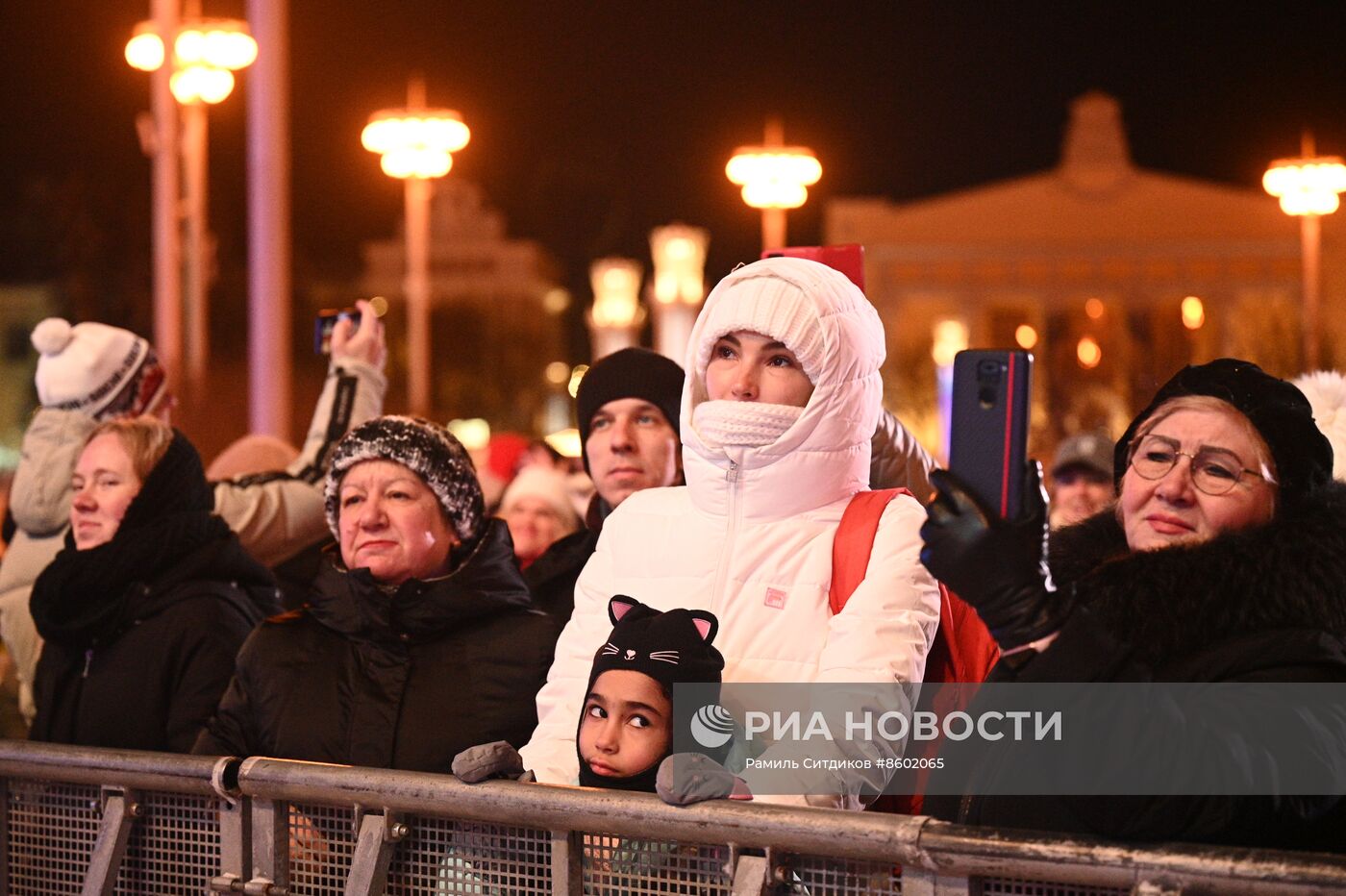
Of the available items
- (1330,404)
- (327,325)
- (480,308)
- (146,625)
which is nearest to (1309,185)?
(327,325)

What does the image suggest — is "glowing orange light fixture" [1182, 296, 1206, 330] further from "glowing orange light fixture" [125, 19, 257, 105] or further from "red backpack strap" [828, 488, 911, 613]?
"red backpack strap" [828, 488, 911, 613]

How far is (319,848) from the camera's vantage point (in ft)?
11.2

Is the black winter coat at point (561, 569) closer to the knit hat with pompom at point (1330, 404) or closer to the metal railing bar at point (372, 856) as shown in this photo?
the metal railing bar at point (372, 856)

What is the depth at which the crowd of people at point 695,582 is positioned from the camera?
2965 millimetres

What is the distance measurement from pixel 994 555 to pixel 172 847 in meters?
1.84

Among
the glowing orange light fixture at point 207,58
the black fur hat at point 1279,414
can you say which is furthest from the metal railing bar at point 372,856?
the glowing orange light fixture at point 207,58

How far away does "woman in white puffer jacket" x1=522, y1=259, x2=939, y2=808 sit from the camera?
353 centimetres

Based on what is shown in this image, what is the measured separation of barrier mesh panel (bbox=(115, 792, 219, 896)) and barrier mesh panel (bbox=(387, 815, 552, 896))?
0.46 meters

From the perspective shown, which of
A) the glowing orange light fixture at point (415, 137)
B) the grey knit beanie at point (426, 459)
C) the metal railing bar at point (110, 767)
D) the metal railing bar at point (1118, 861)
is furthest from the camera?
the glowing orange light fixture at point (415, 137)

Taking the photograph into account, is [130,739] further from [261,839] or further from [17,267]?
[17,267]

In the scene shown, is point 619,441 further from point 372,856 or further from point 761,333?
point 372,856

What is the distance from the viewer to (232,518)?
5836 mm

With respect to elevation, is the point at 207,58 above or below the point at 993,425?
above

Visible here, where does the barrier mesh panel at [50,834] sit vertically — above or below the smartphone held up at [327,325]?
below
